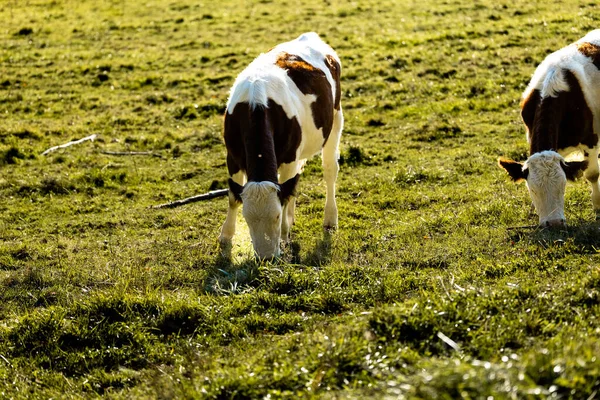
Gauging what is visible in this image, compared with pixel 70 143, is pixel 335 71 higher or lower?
higher

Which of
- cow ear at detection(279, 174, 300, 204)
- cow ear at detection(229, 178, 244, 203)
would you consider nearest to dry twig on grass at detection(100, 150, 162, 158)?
cow ear at detection(229, 178, 244, 203)

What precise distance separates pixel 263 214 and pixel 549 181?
10.3ft

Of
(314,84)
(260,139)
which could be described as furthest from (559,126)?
(260,139)

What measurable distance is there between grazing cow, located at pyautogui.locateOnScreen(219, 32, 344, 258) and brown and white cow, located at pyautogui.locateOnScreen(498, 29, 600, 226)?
2445mm

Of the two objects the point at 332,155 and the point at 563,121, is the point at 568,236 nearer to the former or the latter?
the point at 563,121

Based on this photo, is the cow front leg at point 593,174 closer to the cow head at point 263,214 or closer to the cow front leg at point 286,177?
the cow front leg at point 286,177

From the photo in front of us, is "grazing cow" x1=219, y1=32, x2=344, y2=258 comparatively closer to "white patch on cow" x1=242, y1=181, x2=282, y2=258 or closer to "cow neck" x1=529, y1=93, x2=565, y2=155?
"white patch on cow" x1=242, y1=181, x2=282, y2=258

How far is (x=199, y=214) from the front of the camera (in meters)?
11.8

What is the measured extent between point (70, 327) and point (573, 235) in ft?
16.1

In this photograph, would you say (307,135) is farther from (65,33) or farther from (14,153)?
(65,33)

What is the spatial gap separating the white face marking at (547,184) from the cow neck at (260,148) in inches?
113

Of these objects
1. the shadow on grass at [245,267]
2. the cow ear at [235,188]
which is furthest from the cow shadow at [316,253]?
the cow ear at [235,188]

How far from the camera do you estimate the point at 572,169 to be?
920 centimetres

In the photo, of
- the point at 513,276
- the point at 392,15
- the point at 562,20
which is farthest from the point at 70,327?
the point at 392,15
